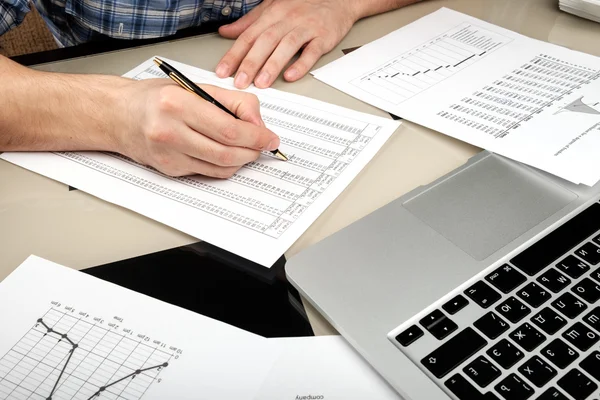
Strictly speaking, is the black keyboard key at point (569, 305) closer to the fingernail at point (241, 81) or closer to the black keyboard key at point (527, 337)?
the black keyboard key at point (527, 337)

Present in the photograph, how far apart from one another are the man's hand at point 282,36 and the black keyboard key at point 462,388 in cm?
53

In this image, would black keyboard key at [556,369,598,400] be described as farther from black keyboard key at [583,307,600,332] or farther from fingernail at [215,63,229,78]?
fingernail at [215,63,229,78]

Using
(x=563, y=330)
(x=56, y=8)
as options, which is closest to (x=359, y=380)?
(x=563, y=330)

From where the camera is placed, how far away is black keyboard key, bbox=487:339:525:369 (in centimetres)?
43

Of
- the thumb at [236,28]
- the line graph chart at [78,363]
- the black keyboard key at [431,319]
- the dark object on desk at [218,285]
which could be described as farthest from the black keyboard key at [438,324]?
the thumb at [236,28]

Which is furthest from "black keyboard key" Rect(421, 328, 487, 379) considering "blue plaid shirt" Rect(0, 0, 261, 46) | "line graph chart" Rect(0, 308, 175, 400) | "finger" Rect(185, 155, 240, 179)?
"blue plaid shirt" Rect(0, 0, 261, 46)

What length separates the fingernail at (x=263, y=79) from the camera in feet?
2.70

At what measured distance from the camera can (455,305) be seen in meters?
0.48

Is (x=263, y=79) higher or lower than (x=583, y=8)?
lower

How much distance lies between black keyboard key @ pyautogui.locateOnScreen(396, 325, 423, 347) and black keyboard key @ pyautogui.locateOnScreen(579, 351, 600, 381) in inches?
4.9

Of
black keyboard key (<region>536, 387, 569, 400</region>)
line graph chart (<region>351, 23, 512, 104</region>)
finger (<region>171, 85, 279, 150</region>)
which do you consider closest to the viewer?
black keyboard key (<region>536, 387, 569, 400</region>)

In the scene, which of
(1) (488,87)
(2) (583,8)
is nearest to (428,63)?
(1) (488,87)

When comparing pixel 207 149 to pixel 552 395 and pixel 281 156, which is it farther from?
pixel 552 395

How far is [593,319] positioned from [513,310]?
6 centimetres
